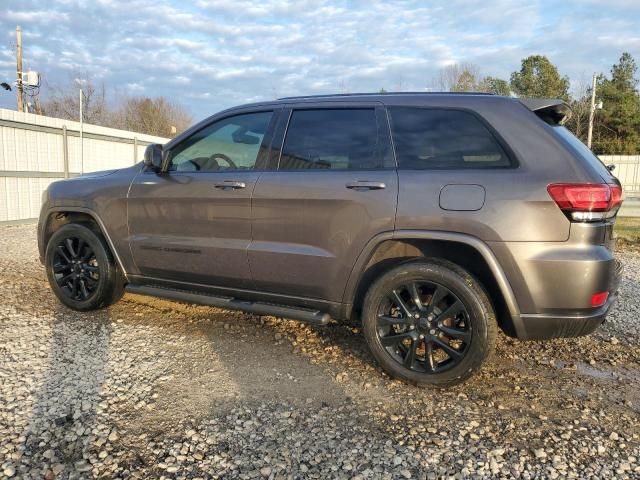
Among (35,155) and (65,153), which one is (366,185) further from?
(65,153)

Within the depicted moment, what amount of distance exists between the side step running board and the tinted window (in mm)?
1038

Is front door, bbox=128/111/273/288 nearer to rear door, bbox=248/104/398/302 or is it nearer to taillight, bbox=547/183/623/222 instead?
rear door, bbox=248/104/398/302

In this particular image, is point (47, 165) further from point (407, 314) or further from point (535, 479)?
point (535, 479)

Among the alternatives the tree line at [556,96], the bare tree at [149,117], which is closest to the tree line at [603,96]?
the tree line at [556,96]

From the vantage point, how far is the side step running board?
3.47m

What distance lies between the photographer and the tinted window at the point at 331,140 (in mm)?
3410

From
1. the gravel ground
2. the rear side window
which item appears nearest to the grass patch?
the gravel ground

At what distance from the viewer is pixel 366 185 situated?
10.7 ft

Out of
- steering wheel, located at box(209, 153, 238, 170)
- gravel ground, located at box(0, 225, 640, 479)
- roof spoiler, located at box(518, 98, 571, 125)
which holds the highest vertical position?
roof spoiler, located at box(518, 98, 571, 125)

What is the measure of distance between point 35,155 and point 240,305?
1068 cm

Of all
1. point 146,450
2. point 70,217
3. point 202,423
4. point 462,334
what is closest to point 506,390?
point 462,334

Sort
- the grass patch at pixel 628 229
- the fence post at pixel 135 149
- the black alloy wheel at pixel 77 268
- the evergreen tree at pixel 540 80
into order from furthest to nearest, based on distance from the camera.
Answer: the evergreen tree at pixel 540 80 < the fence post at pixel 135 149 < the grass patch at pixel 628 229 < the black alloy wheel at pixel 77 268

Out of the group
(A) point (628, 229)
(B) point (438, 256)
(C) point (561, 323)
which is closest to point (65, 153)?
(B) point (438, 256)

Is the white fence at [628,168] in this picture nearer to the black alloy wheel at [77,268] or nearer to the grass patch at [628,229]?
the grass patch at [628,229]
